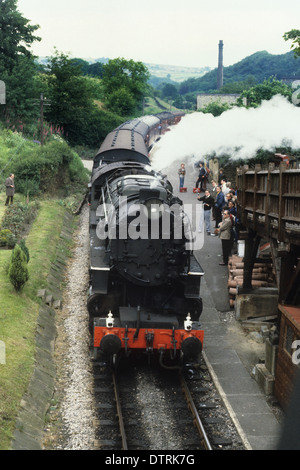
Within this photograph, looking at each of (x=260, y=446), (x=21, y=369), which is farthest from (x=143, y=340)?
(x=260, y=446)

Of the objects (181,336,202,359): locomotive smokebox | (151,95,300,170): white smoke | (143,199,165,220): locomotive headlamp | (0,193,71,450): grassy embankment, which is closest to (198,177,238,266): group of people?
(151,95,300,170): white smoke

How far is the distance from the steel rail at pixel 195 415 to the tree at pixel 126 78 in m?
58.2

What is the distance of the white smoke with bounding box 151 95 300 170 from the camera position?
43.7ft

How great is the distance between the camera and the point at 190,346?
32.9 feet

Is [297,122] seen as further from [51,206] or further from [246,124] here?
[51,206]

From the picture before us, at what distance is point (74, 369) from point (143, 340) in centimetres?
158

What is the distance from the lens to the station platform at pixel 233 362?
347 inches

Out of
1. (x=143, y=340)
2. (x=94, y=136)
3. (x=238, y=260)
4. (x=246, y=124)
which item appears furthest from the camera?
(x=94, y=136)

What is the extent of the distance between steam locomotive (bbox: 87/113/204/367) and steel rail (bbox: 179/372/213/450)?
51cm

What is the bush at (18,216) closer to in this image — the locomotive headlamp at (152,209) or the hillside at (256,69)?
the locomotive headlamp at (152,209)

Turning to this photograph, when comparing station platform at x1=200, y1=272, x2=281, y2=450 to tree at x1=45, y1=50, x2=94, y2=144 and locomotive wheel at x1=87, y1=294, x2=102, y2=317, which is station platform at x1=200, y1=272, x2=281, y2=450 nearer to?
locomotive wheel at x1=87, y1=294, x2=102, y2=317

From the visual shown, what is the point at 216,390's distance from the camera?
33.7 ft

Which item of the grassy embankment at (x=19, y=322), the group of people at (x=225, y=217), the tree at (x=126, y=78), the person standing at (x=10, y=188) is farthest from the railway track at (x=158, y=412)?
the tree at (x=126, y=78)

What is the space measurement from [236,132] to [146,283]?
6.33 metres
